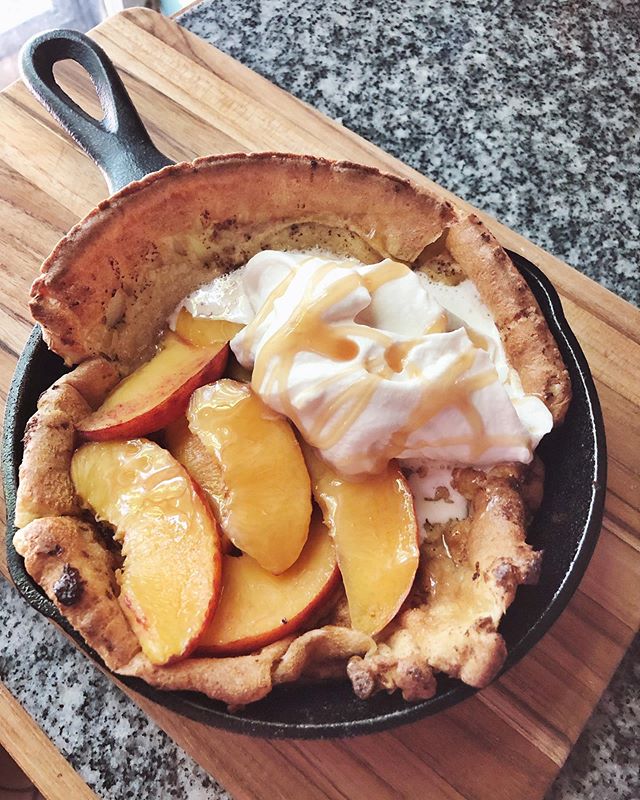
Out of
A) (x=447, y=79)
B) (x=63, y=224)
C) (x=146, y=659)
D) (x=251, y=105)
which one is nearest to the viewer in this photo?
(x=146, y=659)

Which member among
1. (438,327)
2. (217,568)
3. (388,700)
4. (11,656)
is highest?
(438,327)

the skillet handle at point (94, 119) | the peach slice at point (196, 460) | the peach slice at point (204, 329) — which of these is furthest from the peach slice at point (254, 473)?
the skillet handle at point (94, 119)

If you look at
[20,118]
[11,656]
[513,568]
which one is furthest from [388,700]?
[20,118]

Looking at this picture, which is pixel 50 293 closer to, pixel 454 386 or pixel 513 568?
pixel 454 386

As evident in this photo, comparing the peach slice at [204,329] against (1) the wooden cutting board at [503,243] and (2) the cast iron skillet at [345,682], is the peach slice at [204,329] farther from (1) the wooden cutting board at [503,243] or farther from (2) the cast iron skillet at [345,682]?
(1) the wooden cutting board at [503,243]

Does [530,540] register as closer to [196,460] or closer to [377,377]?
[377,377]

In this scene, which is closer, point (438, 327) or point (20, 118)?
point (438, 327)
